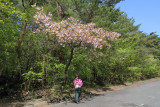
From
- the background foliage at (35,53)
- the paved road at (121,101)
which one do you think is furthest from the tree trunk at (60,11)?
the paved road at (121,101)

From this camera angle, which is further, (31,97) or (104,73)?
(104,73)

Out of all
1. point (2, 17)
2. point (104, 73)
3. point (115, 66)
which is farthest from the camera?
point (115, 66)

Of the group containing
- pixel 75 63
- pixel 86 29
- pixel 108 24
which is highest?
pixel 108 24

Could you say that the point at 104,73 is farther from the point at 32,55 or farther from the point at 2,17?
the point at 2,17

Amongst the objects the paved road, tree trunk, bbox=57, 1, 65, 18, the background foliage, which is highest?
tree trunk, bbox=57, 1, 65, 18

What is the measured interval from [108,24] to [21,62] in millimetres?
9505

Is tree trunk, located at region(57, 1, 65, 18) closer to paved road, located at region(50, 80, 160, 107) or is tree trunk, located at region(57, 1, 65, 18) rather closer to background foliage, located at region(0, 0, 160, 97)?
background foliage, located at region(0, 0, 160, 97)

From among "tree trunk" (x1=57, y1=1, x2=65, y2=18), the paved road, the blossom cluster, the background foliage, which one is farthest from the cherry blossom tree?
"tree trunk" (x1=57, y1=1, x2=65, y2=18)

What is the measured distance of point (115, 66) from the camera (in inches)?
650

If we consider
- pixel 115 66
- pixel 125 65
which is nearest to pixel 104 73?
pixel 115 66

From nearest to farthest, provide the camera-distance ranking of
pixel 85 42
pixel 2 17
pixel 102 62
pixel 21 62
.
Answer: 1. pixel 2 17
2. pixel 85 42
3. pixel 21 62
4. pixel 102 62

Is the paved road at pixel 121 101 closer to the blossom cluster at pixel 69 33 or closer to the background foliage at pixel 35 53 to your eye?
the background foliage at pixel 35 53

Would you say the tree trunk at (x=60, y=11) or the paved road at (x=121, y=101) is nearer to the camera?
the paved road at (x=121, y=101)

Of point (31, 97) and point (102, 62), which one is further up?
point (102, 62)
